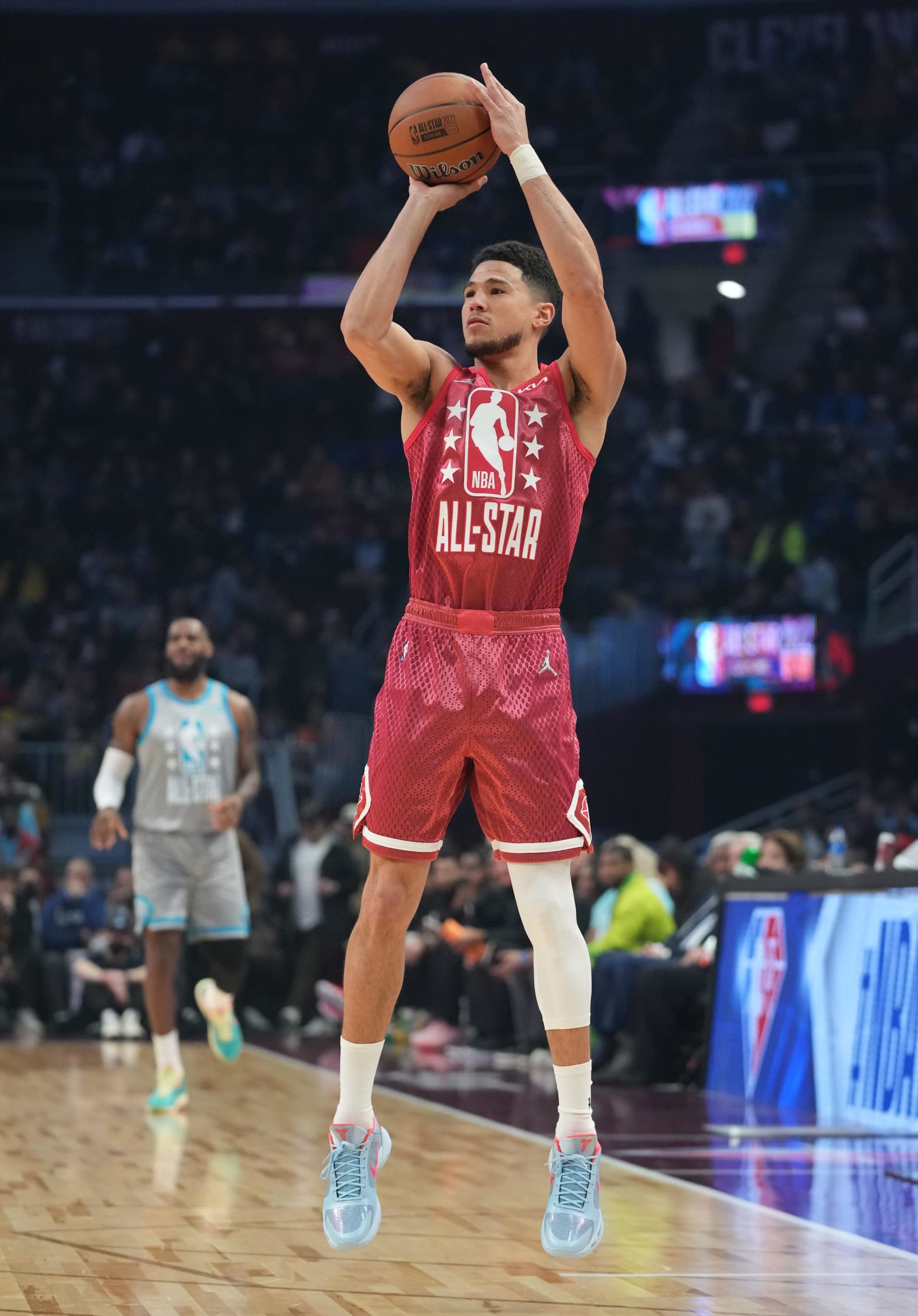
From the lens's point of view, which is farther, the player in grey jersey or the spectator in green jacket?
the spectator in green jacket

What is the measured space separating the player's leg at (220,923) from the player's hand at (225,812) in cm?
26

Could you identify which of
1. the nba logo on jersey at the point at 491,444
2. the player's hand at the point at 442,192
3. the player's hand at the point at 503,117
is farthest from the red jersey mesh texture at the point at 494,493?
the player's hand at the point at 503,117

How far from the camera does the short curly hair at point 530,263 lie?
4238 mm

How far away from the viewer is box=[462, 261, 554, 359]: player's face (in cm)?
419

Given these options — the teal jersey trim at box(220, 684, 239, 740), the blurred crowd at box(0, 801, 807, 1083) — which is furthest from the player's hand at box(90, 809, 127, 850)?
the blurred crowd at box(0, 801, 807, 1083)

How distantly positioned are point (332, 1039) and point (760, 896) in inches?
204

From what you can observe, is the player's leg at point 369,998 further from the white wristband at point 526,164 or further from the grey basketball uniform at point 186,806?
the grey basketball uniform at point 186,806

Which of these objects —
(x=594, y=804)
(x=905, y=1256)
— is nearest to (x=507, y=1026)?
(x=905, y=1256)

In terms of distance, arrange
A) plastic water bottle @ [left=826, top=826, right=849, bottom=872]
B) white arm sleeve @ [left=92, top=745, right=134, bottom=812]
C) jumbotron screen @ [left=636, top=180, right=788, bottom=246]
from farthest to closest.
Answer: jumbotron screen @ [left=636, top=180, right=788, bottom=246] < plastic water bottle @ [left=826, top=826, right=849, bottom=872] < white arm sleeve @ [left=92, top=745, right=134, bottom=812]

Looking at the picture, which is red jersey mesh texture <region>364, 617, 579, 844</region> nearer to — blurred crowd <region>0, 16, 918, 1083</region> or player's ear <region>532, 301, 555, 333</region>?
player's ear <region>532, 301, 555, 333</region>

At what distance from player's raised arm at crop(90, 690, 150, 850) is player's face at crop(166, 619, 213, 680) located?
0.27 meters

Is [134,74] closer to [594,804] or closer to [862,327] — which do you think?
[862,327]

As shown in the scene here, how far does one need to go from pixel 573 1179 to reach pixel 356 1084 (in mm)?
543

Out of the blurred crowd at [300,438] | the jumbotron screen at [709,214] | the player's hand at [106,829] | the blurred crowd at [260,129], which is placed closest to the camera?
the player's hand at [106,829]
